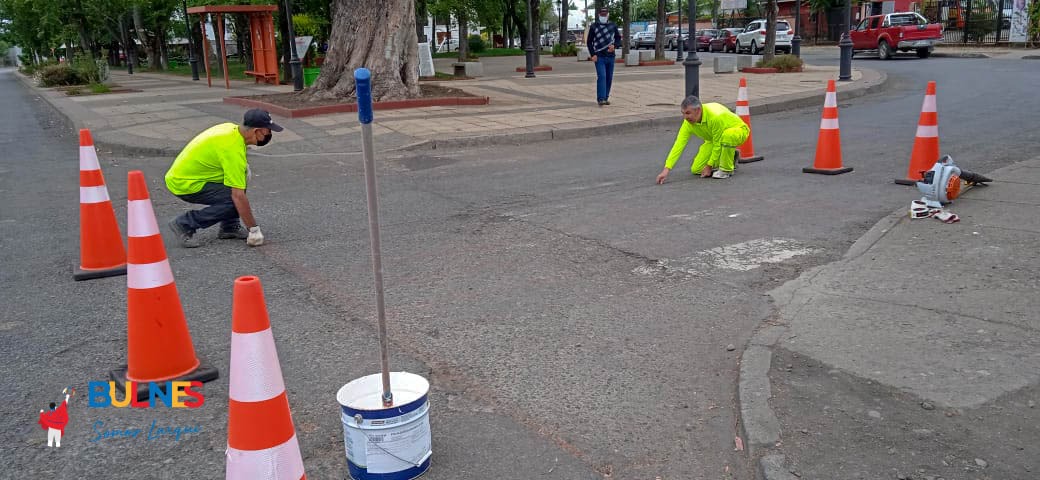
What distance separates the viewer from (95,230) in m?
5.38

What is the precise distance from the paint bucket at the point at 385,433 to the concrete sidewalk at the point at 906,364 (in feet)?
4.00

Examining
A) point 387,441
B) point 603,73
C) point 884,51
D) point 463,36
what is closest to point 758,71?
point 603,73

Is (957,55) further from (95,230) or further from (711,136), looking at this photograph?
(95,230)

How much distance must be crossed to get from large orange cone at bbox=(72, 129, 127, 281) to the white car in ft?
118

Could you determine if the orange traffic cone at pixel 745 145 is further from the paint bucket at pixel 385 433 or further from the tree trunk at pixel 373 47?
the tree trunk at pixel 373 47

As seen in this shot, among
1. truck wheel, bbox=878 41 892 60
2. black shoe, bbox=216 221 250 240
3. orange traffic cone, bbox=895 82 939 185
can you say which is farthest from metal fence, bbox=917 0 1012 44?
black shoe, bbox=216 221 250 240

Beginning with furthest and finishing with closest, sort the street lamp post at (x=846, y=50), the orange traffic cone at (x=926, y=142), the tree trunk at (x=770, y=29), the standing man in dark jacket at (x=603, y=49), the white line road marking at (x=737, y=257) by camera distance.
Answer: the tree trunk at (x=770, y=29) < the street lamp post at (x=846, y=50) < the standing man in dark jacket at (x=603, y=49) < the orange traffic cone at (x=926, y=142) < the white line road marking at (x=737, y=257)

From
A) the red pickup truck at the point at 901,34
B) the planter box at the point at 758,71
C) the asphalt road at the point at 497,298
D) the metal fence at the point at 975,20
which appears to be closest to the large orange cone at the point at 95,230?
the asphalt road at the point at 497,298

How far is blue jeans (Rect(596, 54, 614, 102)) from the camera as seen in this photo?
47.9 ft

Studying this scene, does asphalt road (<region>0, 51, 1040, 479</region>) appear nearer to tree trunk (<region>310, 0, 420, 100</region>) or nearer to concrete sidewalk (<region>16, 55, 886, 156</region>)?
concrete sidewalk (<region>16, 55, 886, 156</region>)

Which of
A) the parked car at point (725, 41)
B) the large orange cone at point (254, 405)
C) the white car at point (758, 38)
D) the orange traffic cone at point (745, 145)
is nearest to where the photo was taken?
the large orange cone at point (254, 405)

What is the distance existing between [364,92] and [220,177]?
399cm

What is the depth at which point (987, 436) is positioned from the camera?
9.81ft

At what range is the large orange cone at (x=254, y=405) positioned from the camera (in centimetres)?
250
